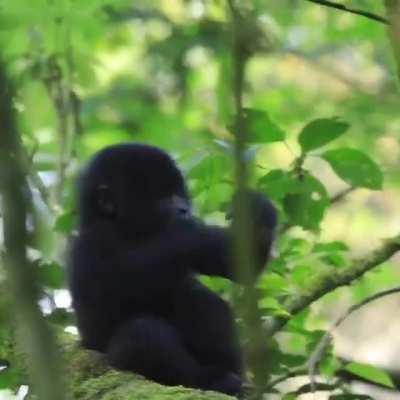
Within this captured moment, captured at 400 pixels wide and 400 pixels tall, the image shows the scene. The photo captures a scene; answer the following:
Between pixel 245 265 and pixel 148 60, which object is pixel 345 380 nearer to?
pixel 245 265

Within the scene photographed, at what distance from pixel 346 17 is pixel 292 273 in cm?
239

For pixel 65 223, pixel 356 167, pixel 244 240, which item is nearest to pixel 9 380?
pixel 65 223

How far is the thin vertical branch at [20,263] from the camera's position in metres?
0.84

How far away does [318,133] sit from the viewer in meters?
2.61

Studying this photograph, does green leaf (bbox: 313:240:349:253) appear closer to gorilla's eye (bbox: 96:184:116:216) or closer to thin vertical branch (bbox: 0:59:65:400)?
gorilla's eye (bbox: 96:184:116:216)

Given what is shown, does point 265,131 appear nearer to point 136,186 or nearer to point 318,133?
point 318,133

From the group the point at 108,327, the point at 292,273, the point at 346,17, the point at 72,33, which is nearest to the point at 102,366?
the point at 108,327

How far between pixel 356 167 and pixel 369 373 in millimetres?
454

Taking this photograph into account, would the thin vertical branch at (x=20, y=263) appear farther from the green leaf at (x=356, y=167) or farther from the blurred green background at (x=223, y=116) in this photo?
the green leaf at (x=356, y=167)

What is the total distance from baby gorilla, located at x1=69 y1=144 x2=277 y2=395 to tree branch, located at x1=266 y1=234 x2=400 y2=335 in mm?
125

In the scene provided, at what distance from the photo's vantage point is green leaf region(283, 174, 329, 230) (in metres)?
2.64

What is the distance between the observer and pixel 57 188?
338 centimetres

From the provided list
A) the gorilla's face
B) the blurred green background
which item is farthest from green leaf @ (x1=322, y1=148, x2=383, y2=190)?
the gorilla's face

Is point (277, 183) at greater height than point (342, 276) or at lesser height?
greater
